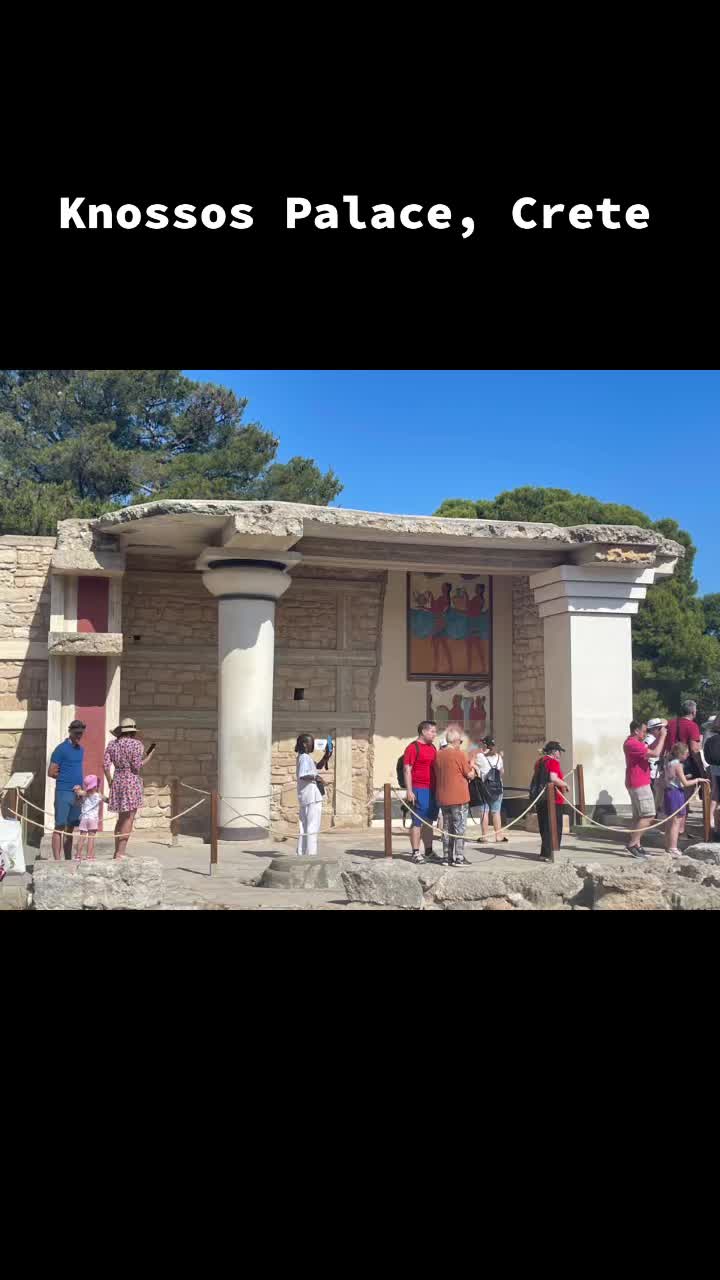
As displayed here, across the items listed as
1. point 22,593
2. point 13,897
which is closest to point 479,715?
point 22,593

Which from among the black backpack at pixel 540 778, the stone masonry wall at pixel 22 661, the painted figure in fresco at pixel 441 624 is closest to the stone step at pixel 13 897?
the stone masonry wall at pixel 22 661

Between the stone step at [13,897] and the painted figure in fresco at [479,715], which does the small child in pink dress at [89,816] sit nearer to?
the stone step at [13,897]

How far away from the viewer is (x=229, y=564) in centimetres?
1186

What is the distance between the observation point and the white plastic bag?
8.82m

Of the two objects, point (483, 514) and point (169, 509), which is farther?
point (483, 514)

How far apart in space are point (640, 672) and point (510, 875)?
24.0 metres

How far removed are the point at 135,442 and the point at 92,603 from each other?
20170mm

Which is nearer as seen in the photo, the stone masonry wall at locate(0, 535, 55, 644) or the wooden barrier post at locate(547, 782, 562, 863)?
the wooden barrier post at locate(547, 782, 562, 863)

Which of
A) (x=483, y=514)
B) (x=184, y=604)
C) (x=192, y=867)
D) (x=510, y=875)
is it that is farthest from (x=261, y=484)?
(x=510, y=875)

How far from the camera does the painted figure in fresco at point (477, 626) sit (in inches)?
565

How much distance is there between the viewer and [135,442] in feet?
102

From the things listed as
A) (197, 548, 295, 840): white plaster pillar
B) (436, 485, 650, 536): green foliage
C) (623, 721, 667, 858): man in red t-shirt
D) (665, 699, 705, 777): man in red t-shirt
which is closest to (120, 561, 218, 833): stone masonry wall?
(197, 548, 295, 840): white plaster pillar

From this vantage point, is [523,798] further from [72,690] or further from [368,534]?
[72,690]

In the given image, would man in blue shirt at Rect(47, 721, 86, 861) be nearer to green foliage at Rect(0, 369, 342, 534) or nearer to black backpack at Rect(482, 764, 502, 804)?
black backpack at Rect(482, 764, 502, 804)
